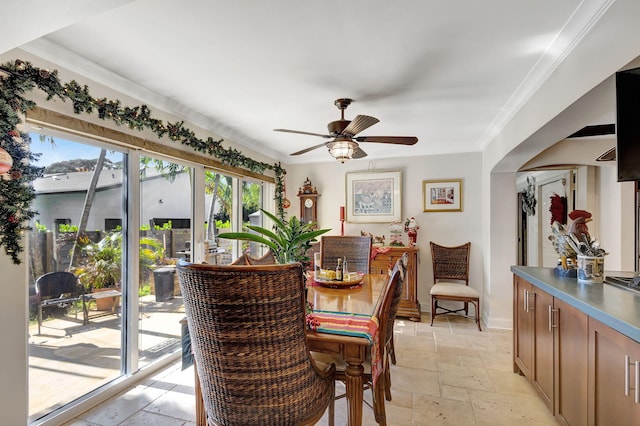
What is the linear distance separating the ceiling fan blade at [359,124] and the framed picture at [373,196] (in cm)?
216

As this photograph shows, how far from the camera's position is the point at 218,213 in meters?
3.69

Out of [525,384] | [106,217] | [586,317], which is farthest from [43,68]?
[525,384]

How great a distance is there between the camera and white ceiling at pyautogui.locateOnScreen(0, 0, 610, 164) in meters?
1.50

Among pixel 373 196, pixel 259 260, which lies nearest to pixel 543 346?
pixel 259 260

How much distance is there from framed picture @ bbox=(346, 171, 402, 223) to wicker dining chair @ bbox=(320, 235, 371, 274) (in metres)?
1.46

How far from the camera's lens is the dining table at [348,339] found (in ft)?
4.57

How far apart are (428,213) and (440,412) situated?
109 inches

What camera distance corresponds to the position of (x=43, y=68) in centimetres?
184

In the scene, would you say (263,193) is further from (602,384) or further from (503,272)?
(602,384)

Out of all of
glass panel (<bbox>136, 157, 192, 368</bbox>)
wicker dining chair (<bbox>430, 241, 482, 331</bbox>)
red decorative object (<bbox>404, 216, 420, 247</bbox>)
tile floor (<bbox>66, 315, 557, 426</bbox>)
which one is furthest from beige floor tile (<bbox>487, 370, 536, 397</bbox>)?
glass panel (<bbox>136, 157, 192, 368</bbox>)

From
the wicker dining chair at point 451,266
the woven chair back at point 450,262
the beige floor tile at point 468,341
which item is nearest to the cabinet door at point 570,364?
the beige floor tile at point 468,341

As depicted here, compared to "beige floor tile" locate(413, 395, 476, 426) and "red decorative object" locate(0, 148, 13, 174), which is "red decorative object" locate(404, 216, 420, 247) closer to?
"beige floor tile" locate(413, 395, 476, 426)

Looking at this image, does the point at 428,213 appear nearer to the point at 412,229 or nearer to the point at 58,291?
the point at 412,229

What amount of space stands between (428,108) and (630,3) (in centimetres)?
166
